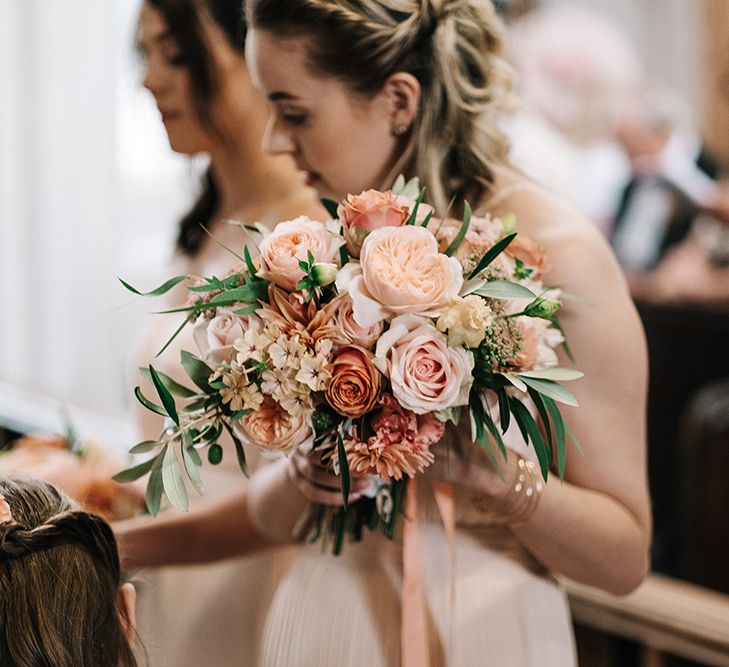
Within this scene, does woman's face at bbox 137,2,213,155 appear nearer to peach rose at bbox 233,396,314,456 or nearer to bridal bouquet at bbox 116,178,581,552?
bridal bouquet at bbox 116,178,581,552

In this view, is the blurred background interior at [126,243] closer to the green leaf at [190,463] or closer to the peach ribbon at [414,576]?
the peach ribbon at [414,576]

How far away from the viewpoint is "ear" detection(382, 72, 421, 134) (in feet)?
4.50

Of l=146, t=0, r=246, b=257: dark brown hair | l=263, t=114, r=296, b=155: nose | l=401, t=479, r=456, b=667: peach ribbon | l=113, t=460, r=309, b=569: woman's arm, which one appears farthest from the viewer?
l=146, t=0, r=246, b=257: dark brown hair

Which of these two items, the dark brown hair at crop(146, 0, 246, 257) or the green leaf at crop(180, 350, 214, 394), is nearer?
the green leaf at crop(180, 350, 214, 394)

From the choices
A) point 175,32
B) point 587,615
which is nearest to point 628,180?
point 587,615

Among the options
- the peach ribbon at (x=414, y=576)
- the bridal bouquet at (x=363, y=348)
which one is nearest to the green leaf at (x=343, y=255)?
the bridal bouquet at (x=363, y=348)

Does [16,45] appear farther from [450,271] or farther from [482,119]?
[450,271]

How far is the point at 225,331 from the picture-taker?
115 centimetres

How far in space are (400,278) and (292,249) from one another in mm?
124

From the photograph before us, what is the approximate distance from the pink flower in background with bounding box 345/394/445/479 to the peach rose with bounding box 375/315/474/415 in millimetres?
24

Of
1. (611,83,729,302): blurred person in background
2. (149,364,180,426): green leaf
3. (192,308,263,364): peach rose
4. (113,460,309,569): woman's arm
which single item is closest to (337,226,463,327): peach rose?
(192,308,263,364): peach rose

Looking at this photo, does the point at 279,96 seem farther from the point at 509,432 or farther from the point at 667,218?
the point at 667,218

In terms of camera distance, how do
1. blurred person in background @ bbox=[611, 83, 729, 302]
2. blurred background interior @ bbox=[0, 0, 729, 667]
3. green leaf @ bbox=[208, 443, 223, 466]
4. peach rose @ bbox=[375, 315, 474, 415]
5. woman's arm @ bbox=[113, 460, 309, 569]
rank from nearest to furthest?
peach rose @ bbox=[375, 315, 474, 415] → green leaf @ bbox=[208, 443, 223, 466] → woman's arm @ bbox=[113, 460, 309, 569] → blurred background interior @ bbox=[0, 0, 729, 667] → blurred person in background @ bbox=[611, 83, 729, 302]

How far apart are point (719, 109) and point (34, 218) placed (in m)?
3.81
